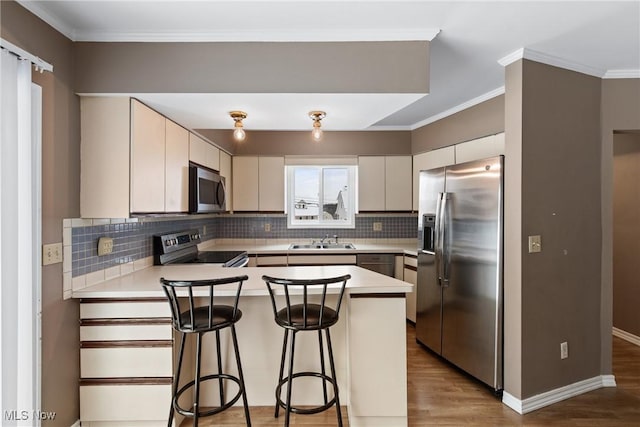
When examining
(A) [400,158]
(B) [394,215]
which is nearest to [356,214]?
(B) [394,215]

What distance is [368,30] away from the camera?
204 cm

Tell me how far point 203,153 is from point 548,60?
2912 mm

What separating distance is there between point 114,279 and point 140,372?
2.20 feet

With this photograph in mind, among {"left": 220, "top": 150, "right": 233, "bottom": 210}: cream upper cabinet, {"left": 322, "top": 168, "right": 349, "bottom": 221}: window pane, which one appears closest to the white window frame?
{"left": 322, "top": 168, "right": 349, "bottom": 221}: window pane

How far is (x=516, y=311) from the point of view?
2395mm

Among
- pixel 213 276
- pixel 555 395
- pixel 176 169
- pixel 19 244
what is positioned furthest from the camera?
pixel 176 169

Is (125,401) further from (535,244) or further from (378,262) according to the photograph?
(535,244)

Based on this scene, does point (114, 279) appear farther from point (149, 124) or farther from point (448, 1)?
point (448, 1)

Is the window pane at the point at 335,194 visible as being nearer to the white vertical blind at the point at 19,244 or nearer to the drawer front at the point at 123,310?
the drawer front at the point at 123,310

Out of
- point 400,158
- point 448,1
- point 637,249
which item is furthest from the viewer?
point 400,158

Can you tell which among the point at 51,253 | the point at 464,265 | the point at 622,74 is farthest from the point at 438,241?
the point at 51,253

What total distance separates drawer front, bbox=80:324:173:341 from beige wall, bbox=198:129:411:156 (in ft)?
8.99

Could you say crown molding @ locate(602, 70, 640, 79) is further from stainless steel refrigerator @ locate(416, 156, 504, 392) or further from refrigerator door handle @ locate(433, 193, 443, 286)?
refrigerator door handle @ locate(433, 193, 443, 286)

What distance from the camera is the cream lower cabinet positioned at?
203cm
